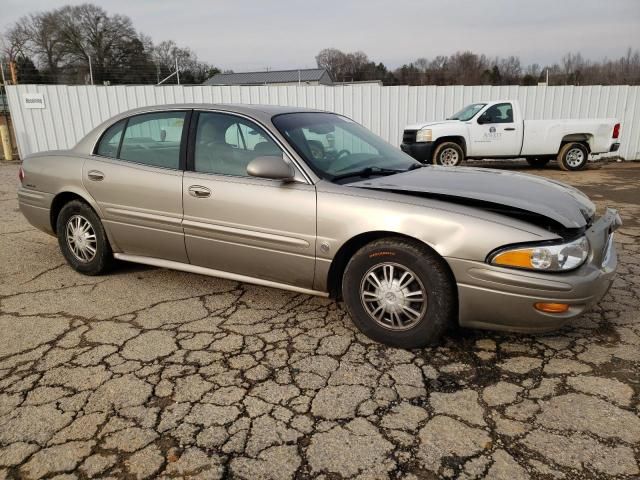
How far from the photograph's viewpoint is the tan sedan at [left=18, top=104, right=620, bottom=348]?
2.71 metres

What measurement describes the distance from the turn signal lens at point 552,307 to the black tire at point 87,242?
3429 millimetres

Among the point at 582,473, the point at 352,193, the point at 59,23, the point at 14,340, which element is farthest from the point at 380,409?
the point at 59,23

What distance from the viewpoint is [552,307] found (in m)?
2.66

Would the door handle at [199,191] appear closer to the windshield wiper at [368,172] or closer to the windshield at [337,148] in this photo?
the windshield at [337,148]

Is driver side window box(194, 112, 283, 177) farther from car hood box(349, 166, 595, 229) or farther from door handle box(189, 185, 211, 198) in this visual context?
car hood box(349, 166, 595, 229)

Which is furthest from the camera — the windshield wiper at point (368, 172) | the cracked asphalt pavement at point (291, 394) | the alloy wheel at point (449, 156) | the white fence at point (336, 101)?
the white fence at point (336, 101)

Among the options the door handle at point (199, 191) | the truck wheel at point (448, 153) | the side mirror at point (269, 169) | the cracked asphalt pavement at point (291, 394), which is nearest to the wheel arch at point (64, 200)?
the cracked asphalt pavement at point (291, 394)

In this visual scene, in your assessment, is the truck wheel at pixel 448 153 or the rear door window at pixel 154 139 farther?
the truck wheel at pixel 448 153

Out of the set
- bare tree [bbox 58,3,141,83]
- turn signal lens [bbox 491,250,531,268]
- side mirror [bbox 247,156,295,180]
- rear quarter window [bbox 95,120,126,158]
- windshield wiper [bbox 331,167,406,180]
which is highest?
bare tree [bbox 58,3,141,83]

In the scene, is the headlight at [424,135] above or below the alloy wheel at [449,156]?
above

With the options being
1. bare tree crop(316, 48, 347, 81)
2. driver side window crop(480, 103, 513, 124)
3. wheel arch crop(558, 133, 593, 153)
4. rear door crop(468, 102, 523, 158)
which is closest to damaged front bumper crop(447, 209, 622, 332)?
rear door crop(468, 102, 523, 158)

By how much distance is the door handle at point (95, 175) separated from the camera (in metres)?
4.04

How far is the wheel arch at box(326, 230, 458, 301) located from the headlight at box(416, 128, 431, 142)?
881 centimetres

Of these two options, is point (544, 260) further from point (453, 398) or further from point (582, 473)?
point (582, 473)
